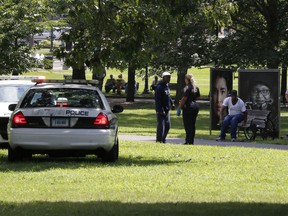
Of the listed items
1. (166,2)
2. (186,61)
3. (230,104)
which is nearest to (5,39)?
(186,61)

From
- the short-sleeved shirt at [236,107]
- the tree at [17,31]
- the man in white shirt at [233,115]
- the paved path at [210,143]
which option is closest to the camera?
the paved path at [210,143]

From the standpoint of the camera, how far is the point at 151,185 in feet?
39.4

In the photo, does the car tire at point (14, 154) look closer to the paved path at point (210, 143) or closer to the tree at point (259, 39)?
the paved path at point (210, 143)

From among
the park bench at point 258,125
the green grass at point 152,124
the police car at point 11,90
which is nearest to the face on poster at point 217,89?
the green grass at point 152,124

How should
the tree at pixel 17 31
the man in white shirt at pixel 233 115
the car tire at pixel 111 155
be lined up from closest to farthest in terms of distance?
1. the car tire at pixel 111 155
2. the man in white shirt at pixel 233 115
3. the tree at pixel 17 31

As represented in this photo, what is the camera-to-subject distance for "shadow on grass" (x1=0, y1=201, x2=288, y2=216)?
920 cm

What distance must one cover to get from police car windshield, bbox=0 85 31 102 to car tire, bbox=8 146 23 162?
4.22 m

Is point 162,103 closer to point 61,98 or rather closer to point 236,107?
point 236,107

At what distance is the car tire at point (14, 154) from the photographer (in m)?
15.2

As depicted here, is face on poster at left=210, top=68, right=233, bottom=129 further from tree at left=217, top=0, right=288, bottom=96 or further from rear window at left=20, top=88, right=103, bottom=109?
rear window at left=20, top=88, right=103, bottom=109

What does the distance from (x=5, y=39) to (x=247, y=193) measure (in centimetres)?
2650

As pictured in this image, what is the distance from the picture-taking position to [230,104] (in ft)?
78.4

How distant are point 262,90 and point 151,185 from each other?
46.1 feet

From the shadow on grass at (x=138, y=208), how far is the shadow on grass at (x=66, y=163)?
13.8 feet
